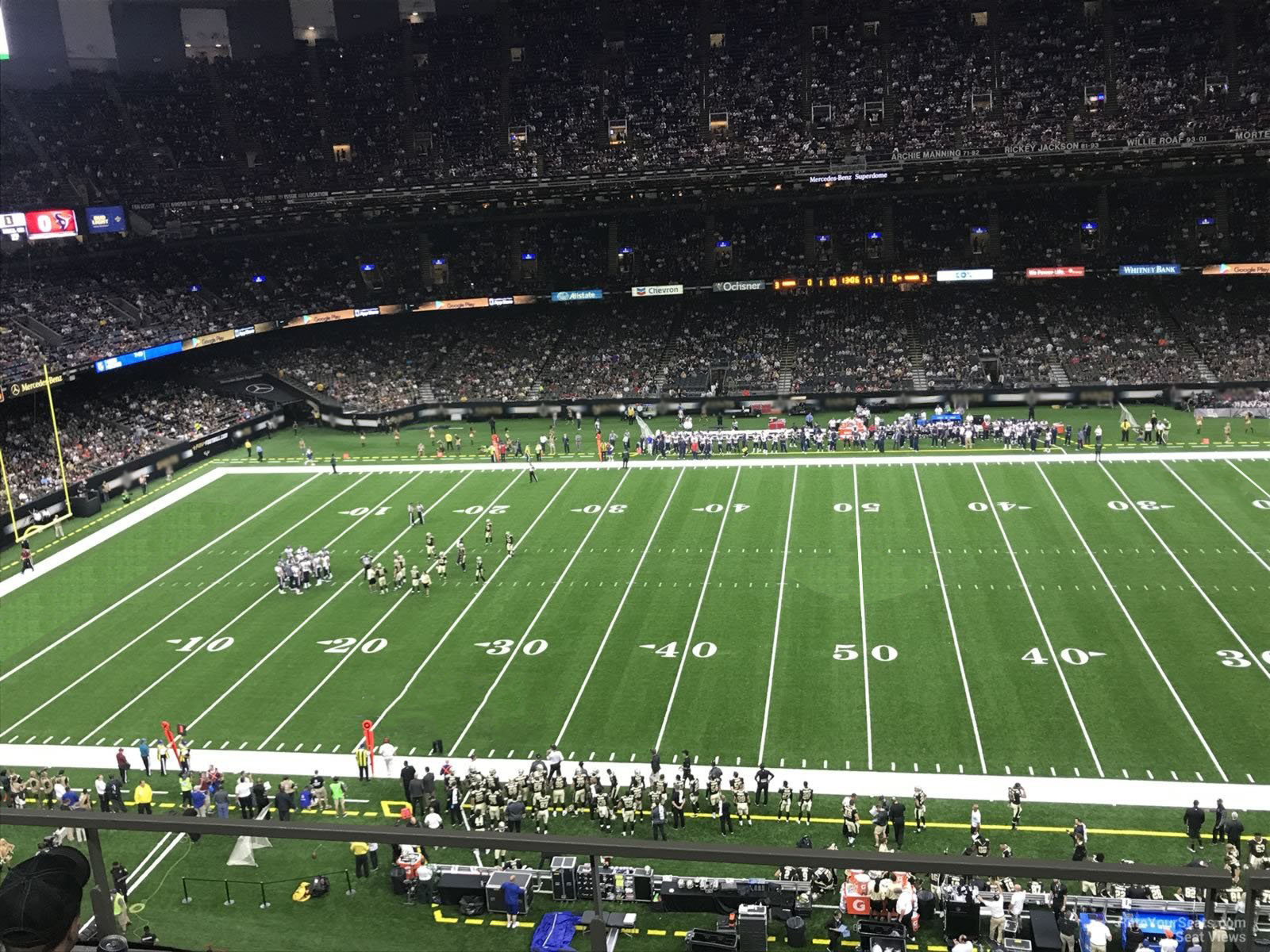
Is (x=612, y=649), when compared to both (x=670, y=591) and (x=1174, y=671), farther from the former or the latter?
(x=1174, y=671)

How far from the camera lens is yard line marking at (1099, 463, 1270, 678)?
25.6m

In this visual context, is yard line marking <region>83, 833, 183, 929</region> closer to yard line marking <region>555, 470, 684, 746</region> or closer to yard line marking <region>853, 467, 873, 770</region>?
yard line marking <region>555, 470, 684, 746</region>

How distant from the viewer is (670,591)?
31719 mm

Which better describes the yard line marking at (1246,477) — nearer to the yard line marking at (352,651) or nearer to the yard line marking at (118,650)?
the yard line marking at (352,651)

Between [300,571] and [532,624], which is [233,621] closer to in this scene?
[300,571]

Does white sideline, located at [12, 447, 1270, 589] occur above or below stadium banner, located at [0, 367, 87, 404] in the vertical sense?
below

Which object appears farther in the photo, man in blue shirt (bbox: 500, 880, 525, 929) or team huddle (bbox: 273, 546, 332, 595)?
team huddle (bbox: 273, 546, 332, 595)

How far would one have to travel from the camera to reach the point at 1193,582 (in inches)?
1185

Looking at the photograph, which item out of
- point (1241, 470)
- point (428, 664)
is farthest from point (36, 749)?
point (1241, 470)

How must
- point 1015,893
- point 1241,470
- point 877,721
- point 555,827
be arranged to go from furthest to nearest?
point 1241,470
point 877,721
point 555,827
point 1015,893

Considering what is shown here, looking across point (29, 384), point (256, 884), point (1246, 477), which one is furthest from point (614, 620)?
point (29, 384)

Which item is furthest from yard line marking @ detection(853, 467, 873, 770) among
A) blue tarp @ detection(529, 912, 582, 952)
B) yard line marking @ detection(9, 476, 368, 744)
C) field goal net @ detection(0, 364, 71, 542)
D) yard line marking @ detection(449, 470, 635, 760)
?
field goal net @ detection(0, 364, 71, 542)

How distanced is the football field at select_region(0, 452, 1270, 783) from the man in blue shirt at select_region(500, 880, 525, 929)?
17.5ft

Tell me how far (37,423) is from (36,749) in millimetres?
26025
